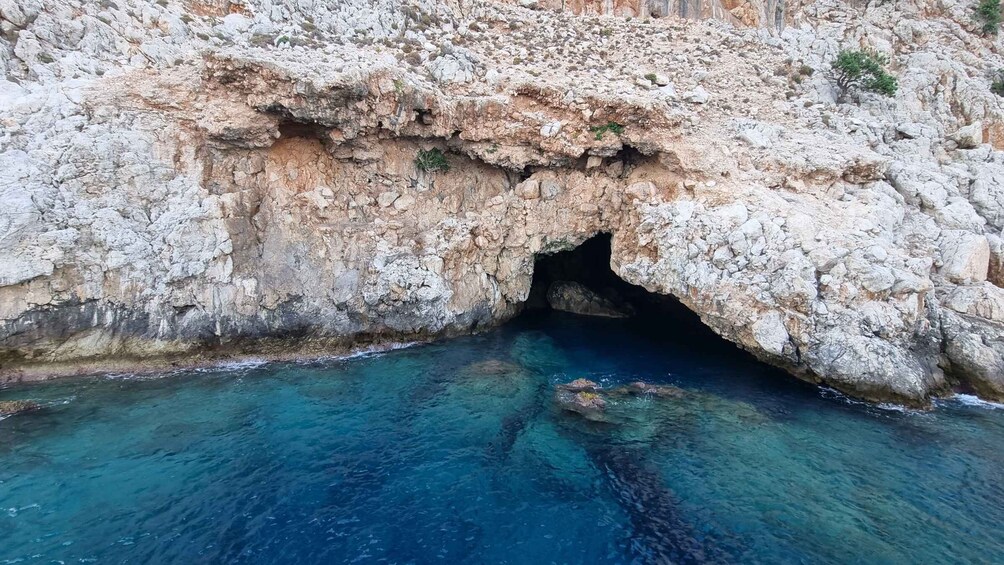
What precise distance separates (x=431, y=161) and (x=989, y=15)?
35833mm

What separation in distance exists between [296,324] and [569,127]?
50.9ft

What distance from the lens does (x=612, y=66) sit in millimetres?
27125

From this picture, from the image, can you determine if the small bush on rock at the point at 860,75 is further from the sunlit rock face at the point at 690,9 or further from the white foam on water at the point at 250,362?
the white foam on water at the point at 250,362

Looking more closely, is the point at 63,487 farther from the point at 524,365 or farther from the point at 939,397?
the point at 939,397

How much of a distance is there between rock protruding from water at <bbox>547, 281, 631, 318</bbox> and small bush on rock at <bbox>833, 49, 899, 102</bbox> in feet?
55.7

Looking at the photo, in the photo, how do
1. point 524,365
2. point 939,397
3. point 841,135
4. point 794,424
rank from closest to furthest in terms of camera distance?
point 794,424 < point 939,397 < point 524,365 < point 841,135

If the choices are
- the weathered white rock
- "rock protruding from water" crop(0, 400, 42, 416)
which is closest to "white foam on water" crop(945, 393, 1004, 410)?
the weathered white rock

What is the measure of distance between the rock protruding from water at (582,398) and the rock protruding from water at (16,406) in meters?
18.2

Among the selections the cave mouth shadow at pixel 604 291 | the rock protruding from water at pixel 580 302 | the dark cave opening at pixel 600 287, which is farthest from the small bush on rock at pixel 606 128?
the rock protruding from water at pixel 580 302

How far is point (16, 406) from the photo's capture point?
54.1 ft

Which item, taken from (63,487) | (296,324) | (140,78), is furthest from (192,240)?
(63,487)

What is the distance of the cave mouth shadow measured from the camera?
94.1 ft

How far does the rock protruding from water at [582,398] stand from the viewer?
58.2 feet

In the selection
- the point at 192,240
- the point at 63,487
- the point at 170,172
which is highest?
the point at 170,172
